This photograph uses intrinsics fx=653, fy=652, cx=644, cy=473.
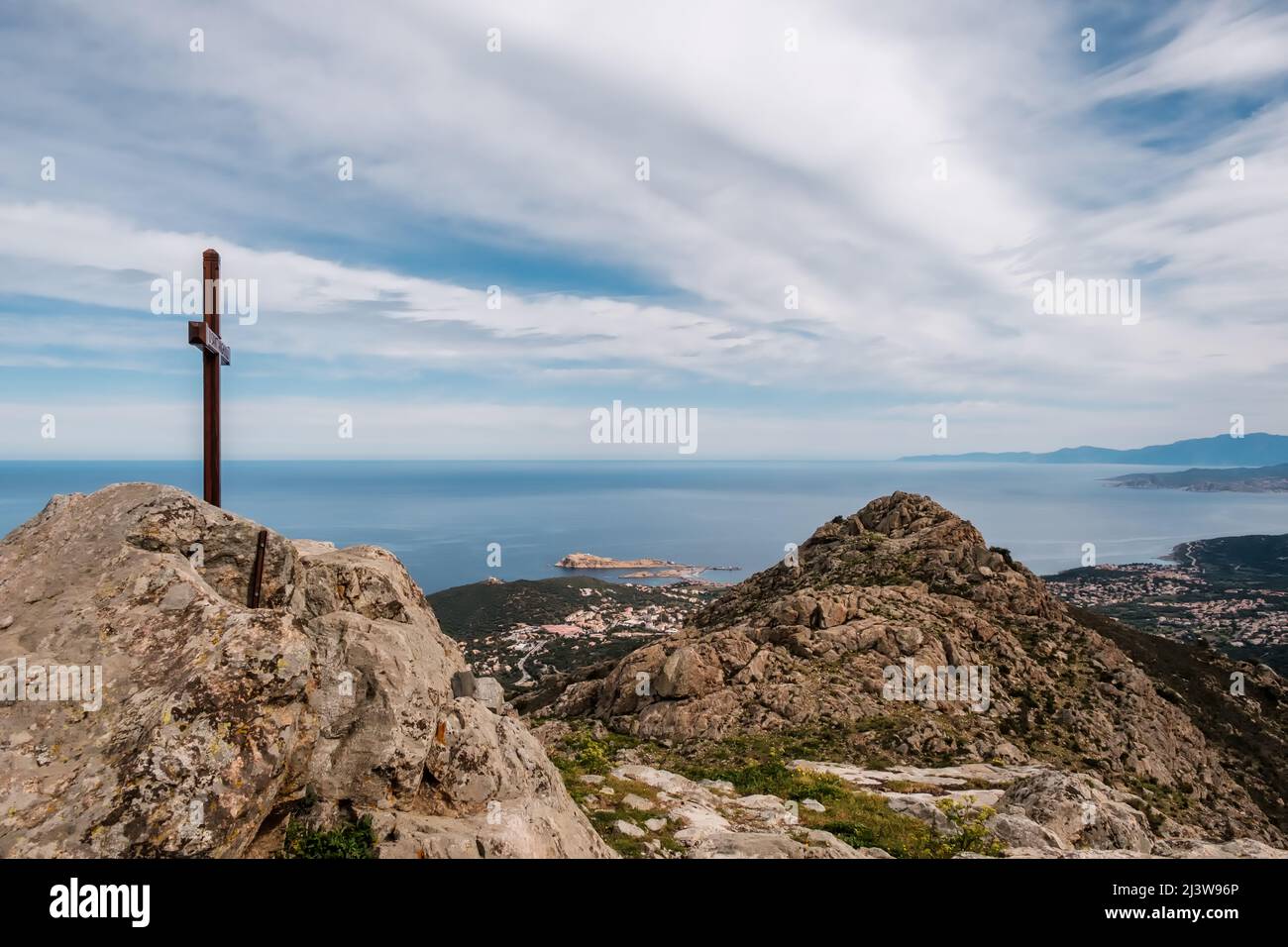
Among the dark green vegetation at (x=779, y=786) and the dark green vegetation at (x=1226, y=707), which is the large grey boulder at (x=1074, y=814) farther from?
the dark green vegetation at (x=1226, y=707)

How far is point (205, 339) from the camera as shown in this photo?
11727mm

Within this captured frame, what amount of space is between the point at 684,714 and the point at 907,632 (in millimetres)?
11363

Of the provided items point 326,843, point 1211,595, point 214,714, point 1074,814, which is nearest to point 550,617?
point 1074,814

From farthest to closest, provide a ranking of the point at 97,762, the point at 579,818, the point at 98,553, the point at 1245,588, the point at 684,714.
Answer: the point at 1245,588, the point at 684,714, the point at 579,818, the point at 98,553, the point at 97,762

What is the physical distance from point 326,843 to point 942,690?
2572 centimetres

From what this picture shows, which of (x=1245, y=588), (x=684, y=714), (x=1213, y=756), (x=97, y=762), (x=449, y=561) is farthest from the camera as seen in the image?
(x=449, y=561)

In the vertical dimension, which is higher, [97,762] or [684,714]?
[97,762]

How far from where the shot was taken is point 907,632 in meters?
29.1

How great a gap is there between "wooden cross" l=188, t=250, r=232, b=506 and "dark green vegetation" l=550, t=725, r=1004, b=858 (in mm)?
10268

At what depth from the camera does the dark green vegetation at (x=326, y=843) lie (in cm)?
769

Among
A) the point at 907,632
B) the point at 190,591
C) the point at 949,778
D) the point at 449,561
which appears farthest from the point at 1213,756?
the point at 449,561

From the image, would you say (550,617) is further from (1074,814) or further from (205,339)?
(205,339)

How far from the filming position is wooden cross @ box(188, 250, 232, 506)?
12.2m
